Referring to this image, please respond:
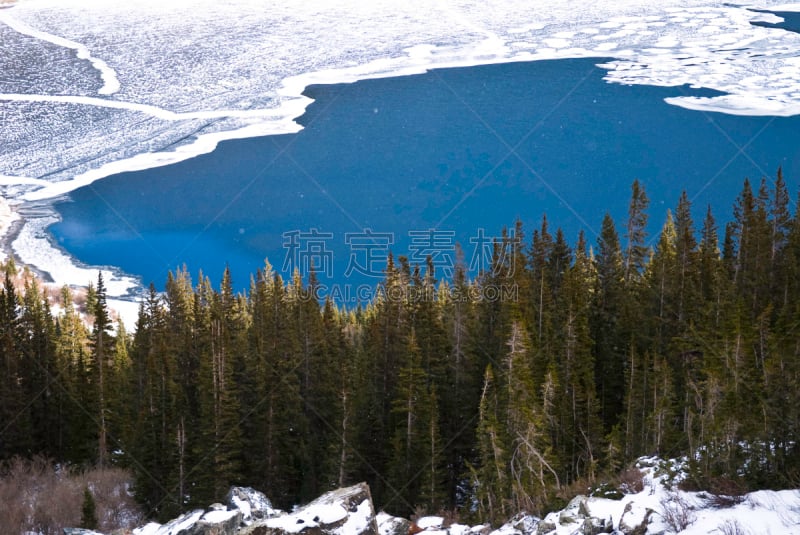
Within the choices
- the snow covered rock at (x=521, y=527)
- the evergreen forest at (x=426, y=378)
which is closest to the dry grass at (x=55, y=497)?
the evergreen forest at (x=426, y=378)

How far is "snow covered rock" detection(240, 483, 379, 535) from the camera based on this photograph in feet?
42.0

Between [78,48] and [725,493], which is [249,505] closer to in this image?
[725,493]

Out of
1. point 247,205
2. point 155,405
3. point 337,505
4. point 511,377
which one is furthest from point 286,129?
point 337,505

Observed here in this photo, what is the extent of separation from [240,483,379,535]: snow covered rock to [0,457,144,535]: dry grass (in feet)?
41.6

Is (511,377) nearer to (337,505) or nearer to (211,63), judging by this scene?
(337,505)

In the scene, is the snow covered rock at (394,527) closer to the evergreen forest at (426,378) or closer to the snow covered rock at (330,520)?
the snow covered rock at (330,520)

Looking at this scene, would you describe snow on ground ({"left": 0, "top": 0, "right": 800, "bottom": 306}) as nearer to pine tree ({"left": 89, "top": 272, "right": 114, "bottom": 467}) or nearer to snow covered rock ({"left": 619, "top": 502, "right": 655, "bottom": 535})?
pine tree ({"left": 89, "top": 272, "right": 114, "bottom": 467})

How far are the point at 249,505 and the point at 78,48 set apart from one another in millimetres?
87465

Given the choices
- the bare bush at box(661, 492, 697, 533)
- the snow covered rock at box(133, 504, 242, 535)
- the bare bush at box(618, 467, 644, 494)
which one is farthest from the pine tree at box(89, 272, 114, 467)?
the bare bush at box(661, 492, 697, 533)

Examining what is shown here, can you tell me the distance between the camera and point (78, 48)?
93812 millimetres

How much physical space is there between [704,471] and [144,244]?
2289 inches

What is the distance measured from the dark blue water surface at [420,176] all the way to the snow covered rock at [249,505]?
33.7 meters

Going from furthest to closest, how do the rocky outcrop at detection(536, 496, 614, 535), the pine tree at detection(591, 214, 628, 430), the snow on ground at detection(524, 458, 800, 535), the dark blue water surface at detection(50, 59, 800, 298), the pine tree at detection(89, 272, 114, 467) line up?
the dark blue water surface at detection(50, 59, 800, 298) < the pine tree at detection(89, 272, 114, 467) < the pine tree at detection(591, 214, 628, 430) < the rocky outcrop at detection(536, 496, 614, 535) < the snow on ground at detection(524, 458, 800, 535)

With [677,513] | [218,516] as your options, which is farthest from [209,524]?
[677,513]
